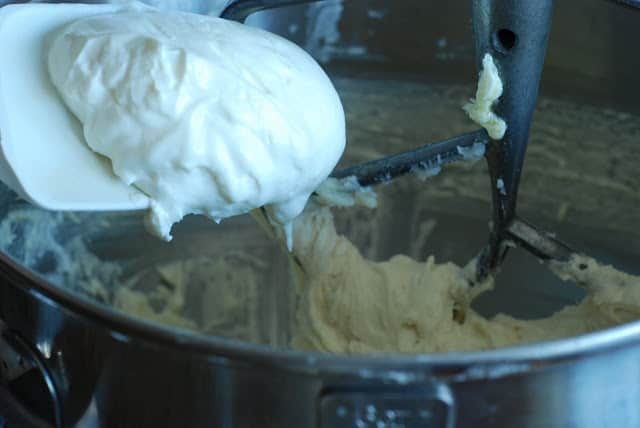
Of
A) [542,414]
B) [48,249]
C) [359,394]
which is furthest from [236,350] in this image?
[48,249]

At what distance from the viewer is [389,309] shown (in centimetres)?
77

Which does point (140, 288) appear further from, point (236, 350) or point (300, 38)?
point (236, 350)

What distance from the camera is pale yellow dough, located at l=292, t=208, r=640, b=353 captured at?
29.4 inches

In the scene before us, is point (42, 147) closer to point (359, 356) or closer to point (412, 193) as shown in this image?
point (359, 356)

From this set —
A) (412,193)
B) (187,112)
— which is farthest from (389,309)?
(187,112)

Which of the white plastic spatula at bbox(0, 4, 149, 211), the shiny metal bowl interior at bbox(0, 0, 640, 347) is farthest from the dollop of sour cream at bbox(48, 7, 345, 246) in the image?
the shiny metal bowl interior at bbox(0, 0, 640, 347)

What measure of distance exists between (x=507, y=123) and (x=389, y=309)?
9.1 inches

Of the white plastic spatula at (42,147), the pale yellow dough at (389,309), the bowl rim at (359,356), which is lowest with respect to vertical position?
the pale yellow dough at (389,309)

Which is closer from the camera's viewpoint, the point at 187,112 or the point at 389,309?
the point at 187,112

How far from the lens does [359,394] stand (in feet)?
1.29

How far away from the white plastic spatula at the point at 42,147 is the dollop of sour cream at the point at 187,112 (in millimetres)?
10

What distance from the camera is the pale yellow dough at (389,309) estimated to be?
2.45 feet

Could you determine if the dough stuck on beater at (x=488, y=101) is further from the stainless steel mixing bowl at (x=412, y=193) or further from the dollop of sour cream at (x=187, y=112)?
the stainless steel mixing bowl at (x=412, y=193)

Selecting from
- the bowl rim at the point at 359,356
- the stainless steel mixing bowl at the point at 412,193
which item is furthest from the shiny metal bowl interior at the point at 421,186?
the bowl rim at the point at 359,356
